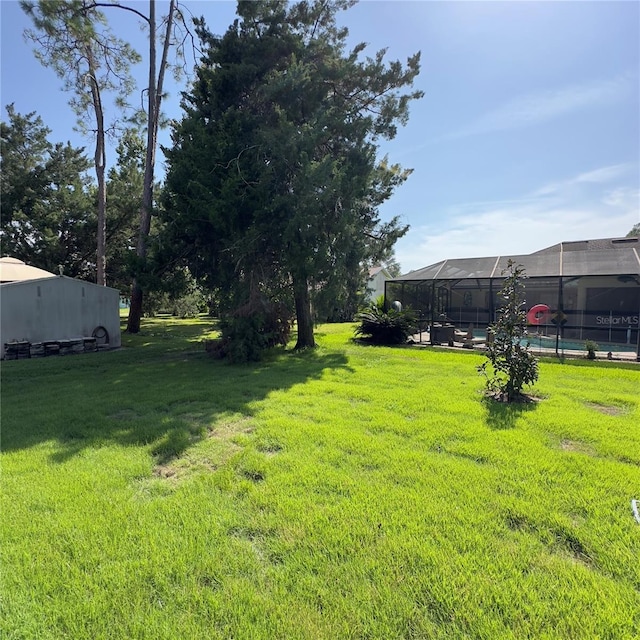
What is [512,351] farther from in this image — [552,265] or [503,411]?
[552,265]

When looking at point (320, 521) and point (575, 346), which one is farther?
point (575, 346)

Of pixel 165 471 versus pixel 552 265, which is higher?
pixel 552 265

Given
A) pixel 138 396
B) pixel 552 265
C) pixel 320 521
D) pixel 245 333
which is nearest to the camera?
pixel 320 521

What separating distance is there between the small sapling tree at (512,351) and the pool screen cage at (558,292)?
154 inches

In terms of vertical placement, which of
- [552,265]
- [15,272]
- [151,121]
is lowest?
[15,272]

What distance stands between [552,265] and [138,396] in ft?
39.2

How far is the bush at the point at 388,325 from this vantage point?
11820 mm

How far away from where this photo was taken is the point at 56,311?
10219mm

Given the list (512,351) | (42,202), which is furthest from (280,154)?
(42,202)

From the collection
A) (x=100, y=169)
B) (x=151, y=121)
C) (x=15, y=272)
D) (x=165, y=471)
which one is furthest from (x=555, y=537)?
(x=100, y=169)

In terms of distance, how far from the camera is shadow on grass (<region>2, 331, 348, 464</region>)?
3828 mm

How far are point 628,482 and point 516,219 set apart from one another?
18.8 meters

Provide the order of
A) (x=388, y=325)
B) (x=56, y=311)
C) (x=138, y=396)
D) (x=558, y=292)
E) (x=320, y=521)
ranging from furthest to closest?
(x=558, y=292) < (x=388, y=325) < (x=56, y=311) < (x=138, y=396) < (x=320, y=521)

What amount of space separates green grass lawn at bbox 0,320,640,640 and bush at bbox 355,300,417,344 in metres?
6.88
